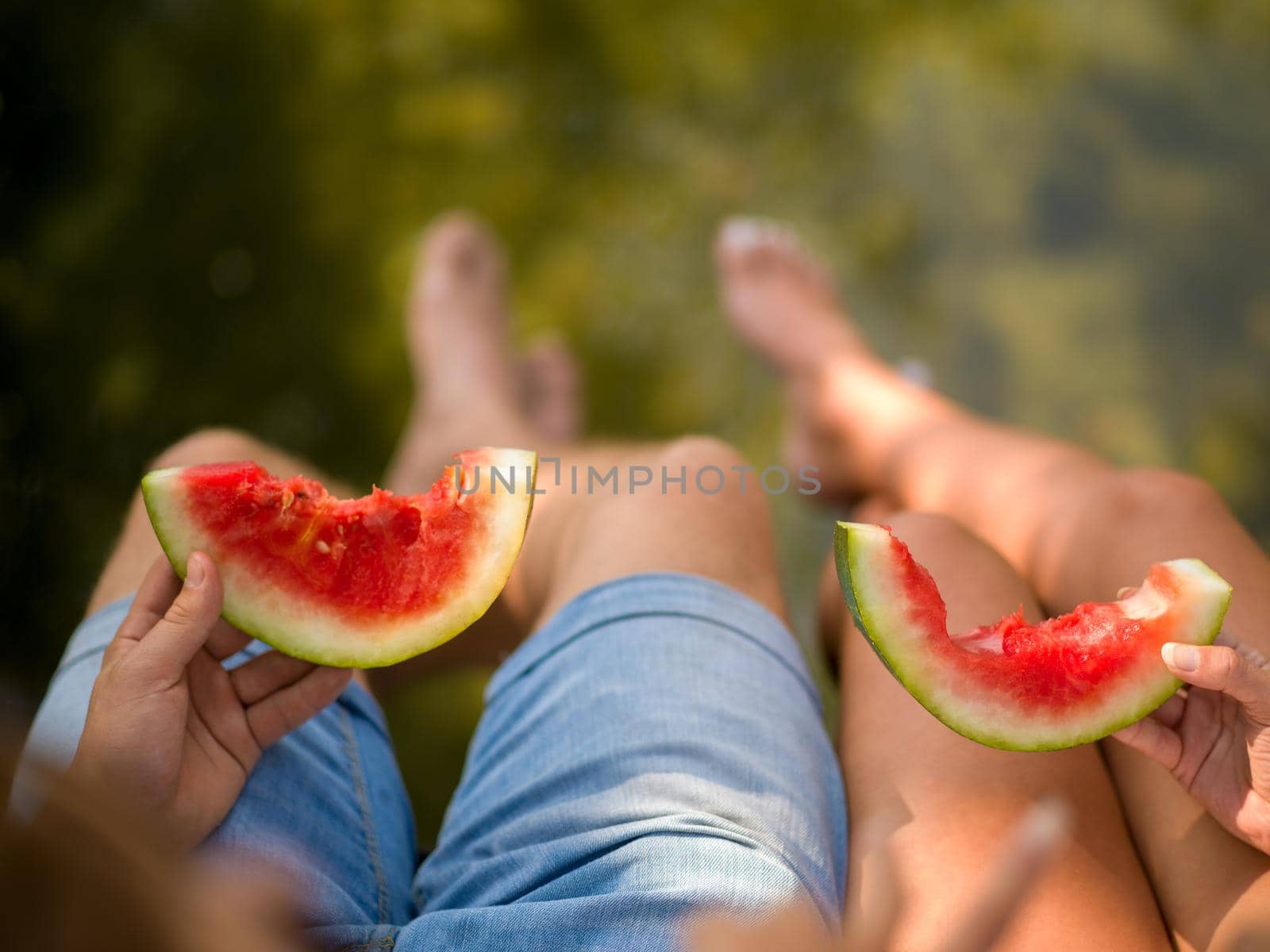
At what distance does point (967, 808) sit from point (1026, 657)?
0.13 m

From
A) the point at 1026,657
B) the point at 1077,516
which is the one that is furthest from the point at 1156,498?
the point at 1026,657

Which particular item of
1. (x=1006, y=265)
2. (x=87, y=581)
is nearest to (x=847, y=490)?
(x=1006, y=265)

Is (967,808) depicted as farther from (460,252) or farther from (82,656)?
(460,252)

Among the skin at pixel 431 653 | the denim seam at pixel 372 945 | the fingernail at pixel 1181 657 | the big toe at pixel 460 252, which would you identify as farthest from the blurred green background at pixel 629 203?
the fingernail at pixel 1181 657

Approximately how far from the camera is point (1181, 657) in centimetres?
74

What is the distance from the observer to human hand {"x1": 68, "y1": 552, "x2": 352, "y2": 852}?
775 mm

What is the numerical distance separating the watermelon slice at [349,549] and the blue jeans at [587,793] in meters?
0.13

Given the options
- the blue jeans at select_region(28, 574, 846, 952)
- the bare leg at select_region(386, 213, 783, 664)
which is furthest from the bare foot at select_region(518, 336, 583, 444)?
the blue jeans at select_region(28, 574, 846, 952)

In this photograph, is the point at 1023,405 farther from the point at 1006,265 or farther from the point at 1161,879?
the point at 1161,879

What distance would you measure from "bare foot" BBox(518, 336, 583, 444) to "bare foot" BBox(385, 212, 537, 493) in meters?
0.03

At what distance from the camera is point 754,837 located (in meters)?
0.80

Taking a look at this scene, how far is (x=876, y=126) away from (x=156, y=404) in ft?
4.39

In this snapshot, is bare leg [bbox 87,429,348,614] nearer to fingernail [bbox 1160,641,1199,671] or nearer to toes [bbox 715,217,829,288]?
fingernail [bbox 1160,641,1199,671]

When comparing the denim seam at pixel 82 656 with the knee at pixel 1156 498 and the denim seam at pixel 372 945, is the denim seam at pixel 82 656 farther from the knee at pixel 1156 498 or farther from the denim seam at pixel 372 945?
the knee at pixel 1156 498
